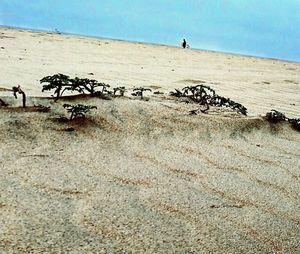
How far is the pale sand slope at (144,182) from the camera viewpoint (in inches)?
46.0

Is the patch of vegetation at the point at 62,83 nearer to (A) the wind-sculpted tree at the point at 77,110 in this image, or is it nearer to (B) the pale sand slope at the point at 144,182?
(B) the pale sand slope at the point at 144,182

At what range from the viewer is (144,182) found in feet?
4.97

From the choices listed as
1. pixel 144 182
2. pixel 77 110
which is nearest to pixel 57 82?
pixel 77 110

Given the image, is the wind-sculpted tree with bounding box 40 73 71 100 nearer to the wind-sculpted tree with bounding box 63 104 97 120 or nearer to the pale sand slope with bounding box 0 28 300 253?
the pale sand slope with bounding box 0 28 300 253

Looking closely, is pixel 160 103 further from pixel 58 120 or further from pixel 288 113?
pixel 288 113

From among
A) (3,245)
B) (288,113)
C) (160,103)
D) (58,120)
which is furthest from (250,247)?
(288,113)

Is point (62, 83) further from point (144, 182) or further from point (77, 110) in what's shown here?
point (144, 182)

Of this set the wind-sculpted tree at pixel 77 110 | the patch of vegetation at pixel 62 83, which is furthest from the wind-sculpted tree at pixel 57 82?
the wind-sculpted tree at pixel 77 110

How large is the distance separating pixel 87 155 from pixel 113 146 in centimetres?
18

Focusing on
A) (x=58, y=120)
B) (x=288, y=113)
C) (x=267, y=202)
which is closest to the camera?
(x=267, y=202)

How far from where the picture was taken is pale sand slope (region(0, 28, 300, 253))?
1.17 meters

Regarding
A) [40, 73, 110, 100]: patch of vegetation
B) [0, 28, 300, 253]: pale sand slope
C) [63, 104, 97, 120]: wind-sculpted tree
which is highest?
[40, 73, 110, 100]: patch of vegetation

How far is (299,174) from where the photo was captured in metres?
1.85

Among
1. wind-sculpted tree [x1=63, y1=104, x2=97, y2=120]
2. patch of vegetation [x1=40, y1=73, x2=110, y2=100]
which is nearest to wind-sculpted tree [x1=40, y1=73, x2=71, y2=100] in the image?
patch of vegetation [x1=40, y1=73, x2=110, y2=100]
